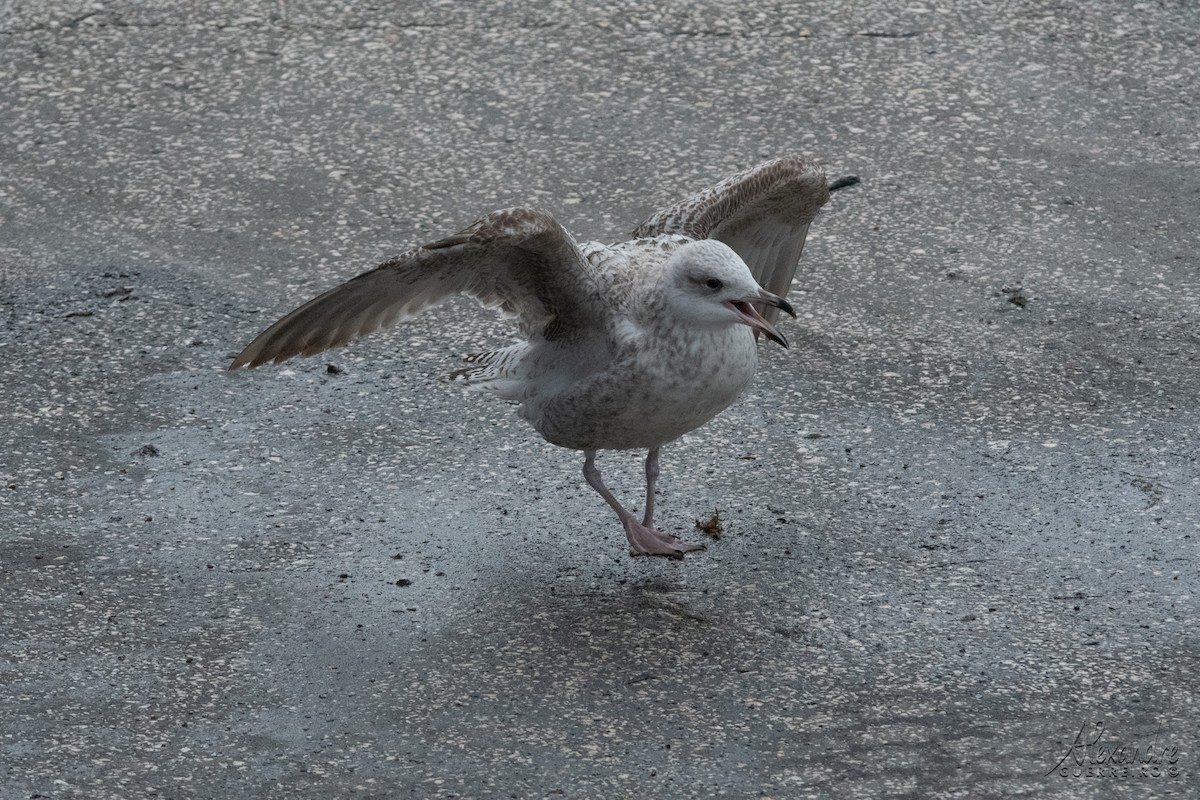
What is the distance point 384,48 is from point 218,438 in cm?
358

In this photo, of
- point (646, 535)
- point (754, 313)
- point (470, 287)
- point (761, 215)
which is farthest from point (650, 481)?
point (761, 215)

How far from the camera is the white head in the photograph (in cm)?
493

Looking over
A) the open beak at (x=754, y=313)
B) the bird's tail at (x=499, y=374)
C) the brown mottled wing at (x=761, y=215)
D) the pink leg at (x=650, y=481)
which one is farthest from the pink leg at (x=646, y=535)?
the brown mottled wing at (x=761, y=215)

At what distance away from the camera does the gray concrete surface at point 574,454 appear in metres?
4.34

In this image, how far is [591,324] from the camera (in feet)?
16.9

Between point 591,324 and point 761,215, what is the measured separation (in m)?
1.12

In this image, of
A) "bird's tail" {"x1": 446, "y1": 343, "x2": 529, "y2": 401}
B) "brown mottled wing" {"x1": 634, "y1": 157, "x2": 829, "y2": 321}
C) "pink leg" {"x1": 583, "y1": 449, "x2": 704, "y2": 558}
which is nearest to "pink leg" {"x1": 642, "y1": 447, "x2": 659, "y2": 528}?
"pink leg" {"x1": 583, "y1": 449, "x2": 704, "y2": 558}

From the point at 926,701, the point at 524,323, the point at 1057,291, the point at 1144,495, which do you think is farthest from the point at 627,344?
the point at 1057,291

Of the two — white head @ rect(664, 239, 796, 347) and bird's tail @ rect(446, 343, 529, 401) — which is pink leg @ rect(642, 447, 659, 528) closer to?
bird's tail @ rect(446, 343, 529, 401)

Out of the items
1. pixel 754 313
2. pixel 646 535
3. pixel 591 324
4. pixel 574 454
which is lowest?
pixel 574 454

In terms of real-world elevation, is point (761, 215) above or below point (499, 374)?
above

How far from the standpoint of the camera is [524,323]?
542cm

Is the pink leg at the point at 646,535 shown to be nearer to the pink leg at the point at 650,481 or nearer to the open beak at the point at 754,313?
the pink leg at the point at 650,481

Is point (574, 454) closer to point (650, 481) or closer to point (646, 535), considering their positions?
point (650, 481)
